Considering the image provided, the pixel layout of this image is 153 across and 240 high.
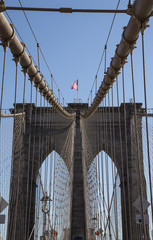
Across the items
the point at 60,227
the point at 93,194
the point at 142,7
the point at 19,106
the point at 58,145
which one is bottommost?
the point at 60,227

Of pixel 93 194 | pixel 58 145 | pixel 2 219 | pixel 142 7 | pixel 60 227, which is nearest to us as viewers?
pixel 142 7

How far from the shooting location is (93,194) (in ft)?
48.8

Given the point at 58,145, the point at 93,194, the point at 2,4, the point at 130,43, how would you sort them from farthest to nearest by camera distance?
the point at 58,145 → the point at 93,194 → the point at 130,43 → the point at 2,4

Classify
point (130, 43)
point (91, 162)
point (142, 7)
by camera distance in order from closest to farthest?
1. point (142, 7)
2. point (130, 43)
3. point (91, 162)

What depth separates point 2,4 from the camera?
4477 mm

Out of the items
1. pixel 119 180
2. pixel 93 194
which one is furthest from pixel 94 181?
pixel 119 180

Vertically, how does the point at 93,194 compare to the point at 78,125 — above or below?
below

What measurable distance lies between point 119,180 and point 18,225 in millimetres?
6202

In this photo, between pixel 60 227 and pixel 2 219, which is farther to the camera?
pixel 60 227

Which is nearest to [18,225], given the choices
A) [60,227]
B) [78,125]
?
[78,125]

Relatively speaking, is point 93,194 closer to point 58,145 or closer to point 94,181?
point 94,181

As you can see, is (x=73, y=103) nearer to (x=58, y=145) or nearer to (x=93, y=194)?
(x=58, y=145)

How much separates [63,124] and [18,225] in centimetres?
530

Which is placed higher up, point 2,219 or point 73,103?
point 73,103
